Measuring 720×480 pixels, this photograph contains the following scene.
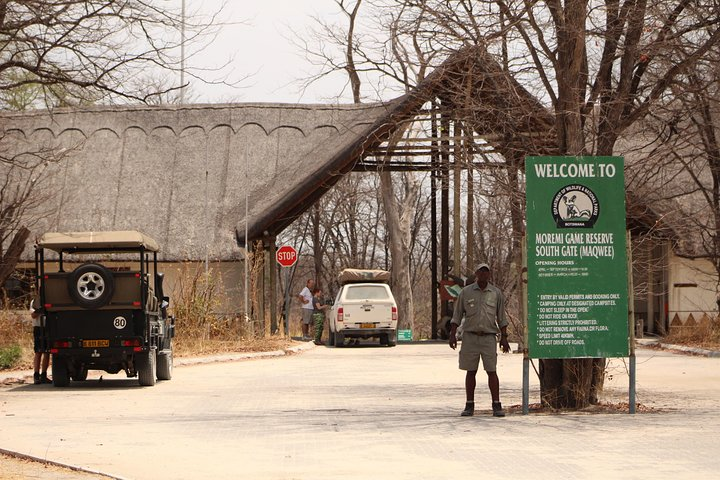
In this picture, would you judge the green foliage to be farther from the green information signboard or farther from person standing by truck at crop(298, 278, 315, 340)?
person standing by truck at crop(298, 278, 315, 340)

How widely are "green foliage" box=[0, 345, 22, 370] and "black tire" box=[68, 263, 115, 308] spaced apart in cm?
433

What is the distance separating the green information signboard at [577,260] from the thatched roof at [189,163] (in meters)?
19.6

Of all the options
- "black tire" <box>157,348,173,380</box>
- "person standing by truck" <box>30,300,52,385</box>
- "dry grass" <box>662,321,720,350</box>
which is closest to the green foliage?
"person standing by truck" <box>30,300,52,385</box>

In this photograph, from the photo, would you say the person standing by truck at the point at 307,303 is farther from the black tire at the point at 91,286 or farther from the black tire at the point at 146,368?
the black tire at the point at 91,286

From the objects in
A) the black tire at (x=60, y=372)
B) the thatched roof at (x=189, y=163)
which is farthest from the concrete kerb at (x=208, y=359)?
the thatched roof at (x=189, y=163)

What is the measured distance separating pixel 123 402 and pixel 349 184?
43100 mm

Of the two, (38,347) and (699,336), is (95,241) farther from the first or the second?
(699,336)

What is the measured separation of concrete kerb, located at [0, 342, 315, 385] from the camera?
70.4ft

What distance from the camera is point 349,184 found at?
5981cm

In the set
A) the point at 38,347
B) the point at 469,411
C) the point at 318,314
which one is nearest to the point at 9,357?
the point at 38,347

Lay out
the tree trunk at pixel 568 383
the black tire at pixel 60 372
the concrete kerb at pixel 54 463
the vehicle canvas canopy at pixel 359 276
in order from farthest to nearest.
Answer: the vehicle canvas canopy at pixel 359 276
the black tire at pixel 60 372
the tree trunk at pixel 568 383
the concrete kerb at pixel 54 463

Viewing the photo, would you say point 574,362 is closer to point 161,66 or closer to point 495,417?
point 495,417

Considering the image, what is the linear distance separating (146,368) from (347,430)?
24.6ft

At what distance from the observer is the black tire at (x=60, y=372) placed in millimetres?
20062
